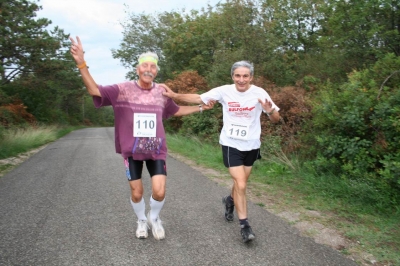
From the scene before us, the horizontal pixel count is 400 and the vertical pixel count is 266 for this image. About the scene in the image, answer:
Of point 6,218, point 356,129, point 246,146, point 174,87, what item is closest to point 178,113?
point 246,146

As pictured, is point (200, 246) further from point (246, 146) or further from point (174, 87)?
point (174, 87)

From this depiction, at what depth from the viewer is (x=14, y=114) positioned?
25.3 m

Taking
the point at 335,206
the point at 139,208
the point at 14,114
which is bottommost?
the point at 335,206

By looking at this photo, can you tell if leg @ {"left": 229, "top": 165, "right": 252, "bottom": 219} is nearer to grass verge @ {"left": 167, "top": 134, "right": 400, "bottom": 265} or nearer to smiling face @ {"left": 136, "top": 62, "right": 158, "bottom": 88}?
grass verge @ {"left": 167, "top": 134, "right": 400, "bottom": 265}

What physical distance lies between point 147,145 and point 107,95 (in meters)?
0.69

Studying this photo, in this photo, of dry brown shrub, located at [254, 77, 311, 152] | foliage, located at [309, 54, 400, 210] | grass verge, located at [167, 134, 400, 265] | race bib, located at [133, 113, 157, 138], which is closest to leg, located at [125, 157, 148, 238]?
race bib, located at [133, 113, 157, 138]

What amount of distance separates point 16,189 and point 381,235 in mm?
6251

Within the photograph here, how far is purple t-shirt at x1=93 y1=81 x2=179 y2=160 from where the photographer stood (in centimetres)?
353

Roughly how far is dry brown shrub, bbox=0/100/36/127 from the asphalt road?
59.8ft

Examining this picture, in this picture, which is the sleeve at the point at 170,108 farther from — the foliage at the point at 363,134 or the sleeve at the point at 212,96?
the foliage at the point at 363,134

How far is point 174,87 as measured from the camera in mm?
21047

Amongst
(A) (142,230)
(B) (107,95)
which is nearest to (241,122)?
(B) (107,95)

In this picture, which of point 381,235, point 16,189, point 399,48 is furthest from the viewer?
point 399,48

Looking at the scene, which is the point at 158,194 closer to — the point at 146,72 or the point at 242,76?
the point at 146,72
